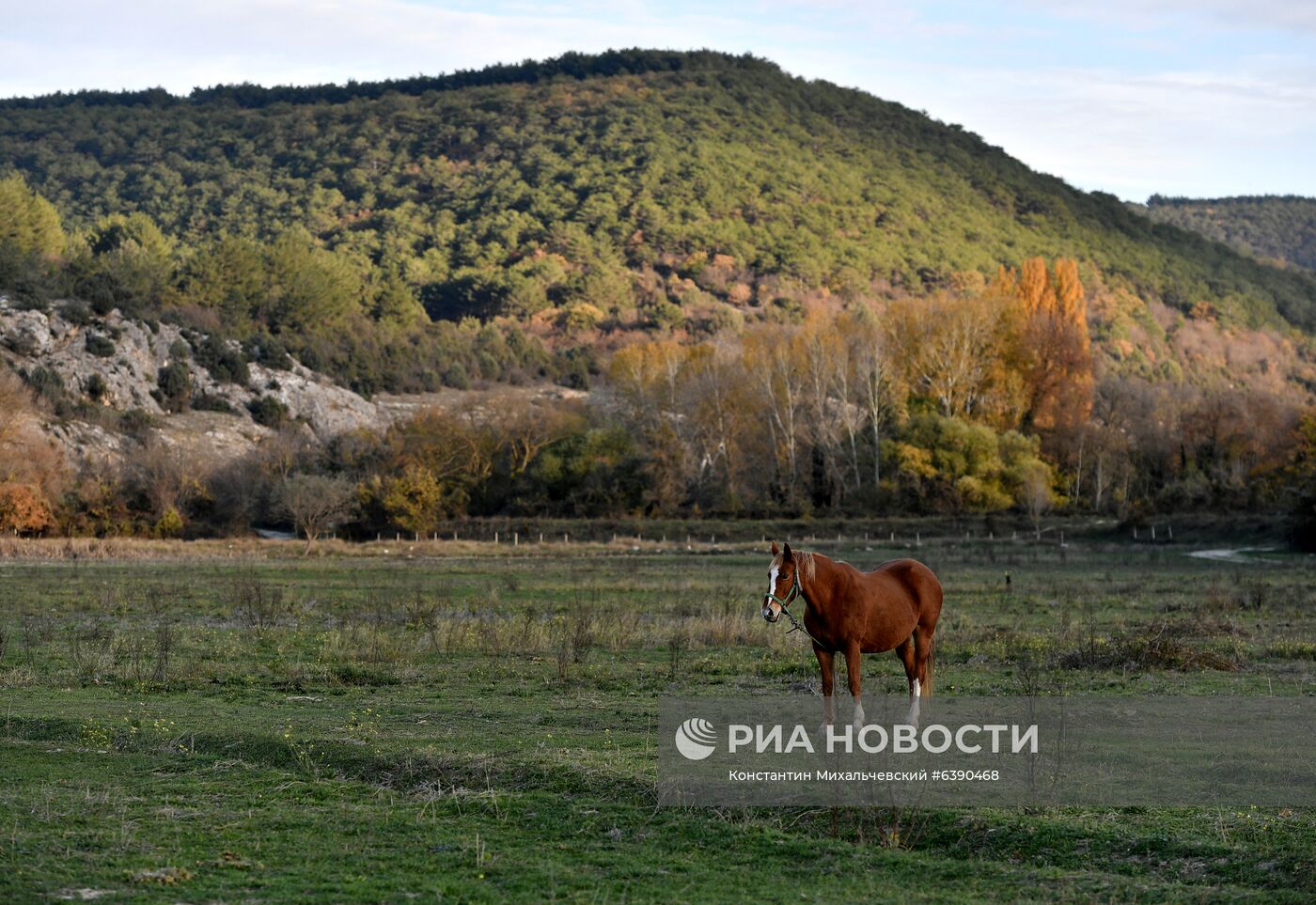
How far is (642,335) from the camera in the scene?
458ft

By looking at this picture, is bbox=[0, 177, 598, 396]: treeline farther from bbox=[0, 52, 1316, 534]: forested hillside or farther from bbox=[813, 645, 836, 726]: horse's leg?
bbox=[813, 645, 836, 726]: horse's leg

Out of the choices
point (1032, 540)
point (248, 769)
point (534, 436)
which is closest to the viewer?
point (248, 769)

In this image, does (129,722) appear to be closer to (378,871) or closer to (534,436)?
(378,871)

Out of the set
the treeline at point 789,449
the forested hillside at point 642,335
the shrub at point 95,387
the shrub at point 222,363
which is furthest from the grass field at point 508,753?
the shrub at point 222,363

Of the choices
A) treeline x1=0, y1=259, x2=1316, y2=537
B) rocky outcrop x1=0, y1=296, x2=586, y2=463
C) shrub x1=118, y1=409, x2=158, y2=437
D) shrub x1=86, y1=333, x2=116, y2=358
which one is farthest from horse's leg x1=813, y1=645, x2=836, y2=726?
shrub x1=86, y1=333, x2=116, y2=358

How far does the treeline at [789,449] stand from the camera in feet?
237

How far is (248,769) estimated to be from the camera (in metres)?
13.7

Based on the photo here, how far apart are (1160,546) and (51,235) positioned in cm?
9211

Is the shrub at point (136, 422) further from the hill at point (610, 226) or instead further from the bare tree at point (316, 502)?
the hill at point (610, 226)

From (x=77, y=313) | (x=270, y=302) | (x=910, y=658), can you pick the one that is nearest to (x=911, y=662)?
(x=910, y=658)

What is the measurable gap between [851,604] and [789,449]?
66.1 meters

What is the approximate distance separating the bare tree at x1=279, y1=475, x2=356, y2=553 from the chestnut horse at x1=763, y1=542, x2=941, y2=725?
55.2 metres

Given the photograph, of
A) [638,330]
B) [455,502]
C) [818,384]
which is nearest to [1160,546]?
[818,384]

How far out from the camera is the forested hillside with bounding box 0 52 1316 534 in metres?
75.0
